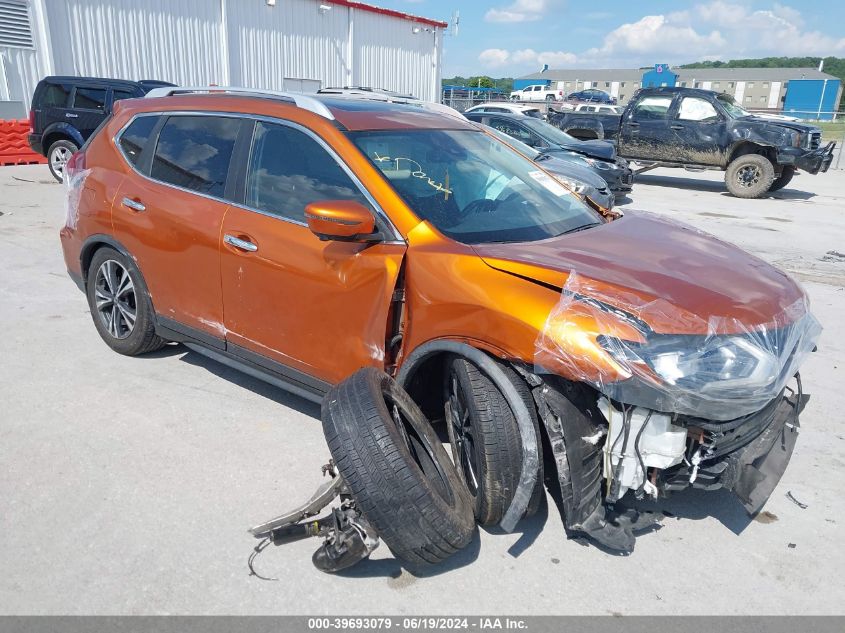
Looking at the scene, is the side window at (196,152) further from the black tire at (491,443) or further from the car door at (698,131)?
the car door at (698,131)

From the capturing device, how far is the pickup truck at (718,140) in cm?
1344

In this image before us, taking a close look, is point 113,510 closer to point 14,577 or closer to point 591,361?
point 14,577

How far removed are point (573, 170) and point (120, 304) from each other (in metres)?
7.43

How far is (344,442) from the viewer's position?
2594 millimetres

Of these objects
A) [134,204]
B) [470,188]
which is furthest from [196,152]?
[470,188]

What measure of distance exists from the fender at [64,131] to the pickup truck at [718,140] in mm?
11554

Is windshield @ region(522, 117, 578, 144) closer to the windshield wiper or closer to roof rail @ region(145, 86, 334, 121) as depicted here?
roof rail @ region(145, 86, 334, 121)

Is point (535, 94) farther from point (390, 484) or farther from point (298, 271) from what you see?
point (390, 484)

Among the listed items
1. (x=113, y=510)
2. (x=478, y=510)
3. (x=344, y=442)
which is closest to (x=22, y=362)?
(x=113, y=510)

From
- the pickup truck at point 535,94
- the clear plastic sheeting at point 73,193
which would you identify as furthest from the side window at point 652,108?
the pickup truck at point 535,94

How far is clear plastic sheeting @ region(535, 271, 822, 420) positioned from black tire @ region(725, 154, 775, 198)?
13.0 meters

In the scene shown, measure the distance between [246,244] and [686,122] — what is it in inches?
531

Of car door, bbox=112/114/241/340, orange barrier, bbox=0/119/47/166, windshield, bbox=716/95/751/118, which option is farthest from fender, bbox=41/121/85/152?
windshield, bbox=716/95/751/118

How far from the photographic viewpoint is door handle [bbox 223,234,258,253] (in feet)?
11.4
